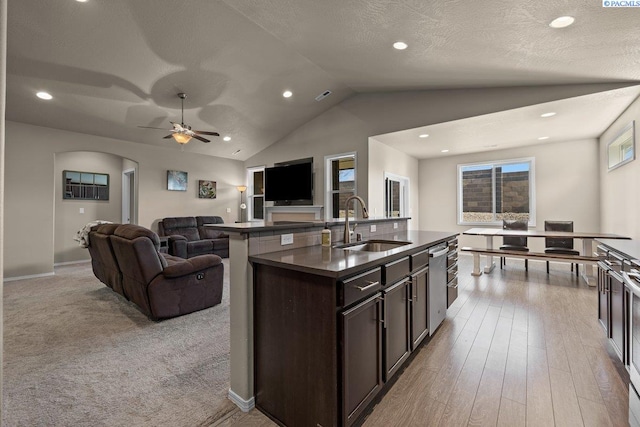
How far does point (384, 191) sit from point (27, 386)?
5699 millimetres

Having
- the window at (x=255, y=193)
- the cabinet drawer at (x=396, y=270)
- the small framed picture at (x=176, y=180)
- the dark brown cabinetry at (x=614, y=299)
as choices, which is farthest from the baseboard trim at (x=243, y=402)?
the window at (x=255, y=193)

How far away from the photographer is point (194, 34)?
11.9 ft

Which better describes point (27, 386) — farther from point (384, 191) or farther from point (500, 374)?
point (384, 191)

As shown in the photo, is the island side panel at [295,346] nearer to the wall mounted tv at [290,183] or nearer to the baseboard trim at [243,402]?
the baseboard trim at [243,402]

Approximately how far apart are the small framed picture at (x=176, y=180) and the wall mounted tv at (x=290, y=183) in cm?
210

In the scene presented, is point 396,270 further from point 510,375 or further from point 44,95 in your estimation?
point 44,95

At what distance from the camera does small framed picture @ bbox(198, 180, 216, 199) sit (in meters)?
7.66

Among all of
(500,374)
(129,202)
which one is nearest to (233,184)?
(129,202)

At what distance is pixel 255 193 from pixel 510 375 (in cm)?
750

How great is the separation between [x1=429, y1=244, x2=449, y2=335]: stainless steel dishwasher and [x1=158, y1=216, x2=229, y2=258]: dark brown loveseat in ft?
16.0

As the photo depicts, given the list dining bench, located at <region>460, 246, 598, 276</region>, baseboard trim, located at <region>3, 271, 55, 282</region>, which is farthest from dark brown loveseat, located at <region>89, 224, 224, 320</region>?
dining bench, located at <region>460, 246, 598, 276</region>

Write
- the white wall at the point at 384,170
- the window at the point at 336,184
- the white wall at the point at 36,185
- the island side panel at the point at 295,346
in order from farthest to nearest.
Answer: the window at the point at 336,184 → the white wall at the point at 384,170 → the white wall at the point at 36,185 → the island side panel at the point at 295,346

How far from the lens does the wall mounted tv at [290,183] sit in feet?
21.8

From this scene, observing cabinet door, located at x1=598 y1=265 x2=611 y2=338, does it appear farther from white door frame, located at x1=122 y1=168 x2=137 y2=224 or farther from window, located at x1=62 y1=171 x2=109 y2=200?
window, located at x1=62 y1=171 x2=109 y2=200
